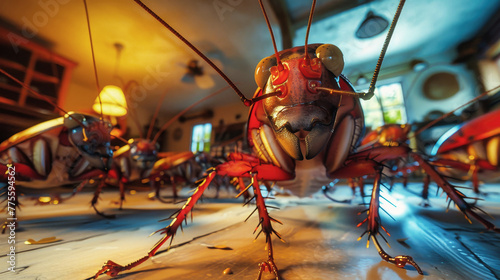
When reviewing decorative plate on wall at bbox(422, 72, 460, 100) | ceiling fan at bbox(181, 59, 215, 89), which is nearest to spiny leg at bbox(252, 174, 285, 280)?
ceiling fan at bbox(181, 59, 215, 89)

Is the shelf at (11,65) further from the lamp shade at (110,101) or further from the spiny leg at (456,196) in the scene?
the spiny leg at (456,196)

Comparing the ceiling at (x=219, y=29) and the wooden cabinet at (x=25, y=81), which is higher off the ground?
the ceiling at (x=219, y=29)

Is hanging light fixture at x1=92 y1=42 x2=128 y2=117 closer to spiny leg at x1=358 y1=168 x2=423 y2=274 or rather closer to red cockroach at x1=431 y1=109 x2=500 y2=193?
spiny leg at x1=358 y1=168 x2=423 y2=274

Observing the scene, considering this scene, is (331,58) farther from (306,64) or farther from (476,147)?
(476,147)

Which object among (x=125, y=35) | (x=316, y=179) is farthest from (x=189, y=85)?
(x=316, y=179)

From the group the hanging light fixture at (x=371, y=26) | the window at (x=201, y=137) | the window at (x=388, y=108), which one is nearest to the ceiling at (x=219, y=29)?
the hanging light fixture at (x=371, y=26)

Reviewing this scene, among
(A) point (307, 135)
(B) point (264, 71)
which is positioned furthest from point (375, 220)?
(B) point (264, 71)

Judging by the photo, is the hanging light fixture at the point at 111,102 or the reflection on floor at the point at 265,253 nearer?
the reflection on floor at the point at 265,253
